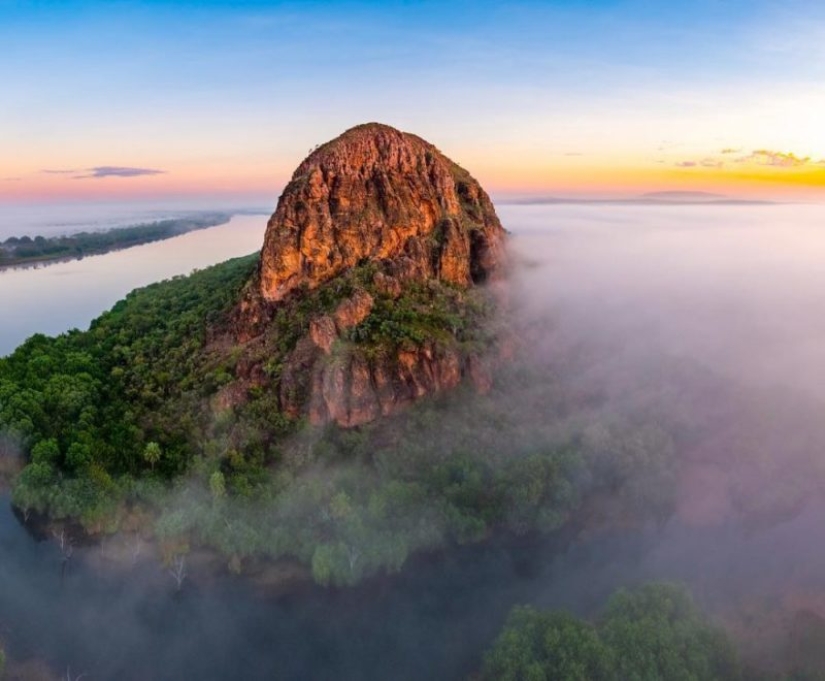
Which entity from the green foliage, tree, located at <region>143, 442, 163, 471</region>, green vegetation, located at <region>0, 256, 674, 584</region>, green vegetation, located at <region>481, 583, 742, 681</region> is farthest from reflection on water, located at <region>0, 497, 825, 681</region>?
tree, located at <region>143, 442, 163, 471</region>

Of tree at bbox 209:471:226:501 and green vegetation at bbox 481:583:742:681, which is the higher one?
tree at bbox 209:471:226:501

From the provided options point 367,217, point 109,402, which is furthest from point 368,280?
point 109,402

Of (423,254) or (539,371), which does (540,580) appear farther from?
(423,254)

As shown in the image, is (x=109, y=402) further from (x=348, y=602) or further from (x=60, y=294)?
(x=60, y=294)

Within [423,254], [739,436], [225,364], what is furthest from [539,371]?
[225,364]

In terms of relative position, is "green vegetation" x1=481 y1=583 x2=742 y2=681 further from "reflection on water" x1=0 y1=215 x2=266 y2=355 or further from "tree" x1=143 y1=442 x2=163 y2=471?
"reflection on water" x1=0 y1=215 x2=266 y2=355

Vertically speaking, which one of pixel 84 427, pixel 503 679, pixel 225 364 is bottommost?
pixel 503 679
